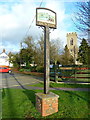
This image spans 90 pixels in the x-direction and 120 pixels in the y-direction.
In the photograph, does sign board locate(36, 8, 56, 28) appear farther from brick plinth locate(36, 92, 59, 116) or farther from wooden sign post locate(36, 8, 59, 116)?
brick plinth locate(36, 92, 59, 116)

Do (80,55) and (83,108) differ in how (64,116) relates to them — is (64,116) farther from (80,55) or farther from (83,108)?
(80,55)

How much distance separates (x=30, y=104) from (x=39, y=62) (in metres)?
16.6

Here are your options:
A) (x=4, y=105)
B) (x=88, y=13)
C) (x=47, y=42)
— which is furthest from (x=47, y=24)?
(x=88, y=13)

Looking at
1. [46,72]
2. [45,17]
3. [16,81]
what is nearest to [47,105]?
[46,72]

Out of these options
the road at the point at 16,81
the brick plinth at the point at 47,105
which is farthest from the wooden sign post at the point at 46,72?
the road at the point at 16,81

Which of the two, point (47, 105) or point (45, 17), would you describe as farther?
point (45, 17)

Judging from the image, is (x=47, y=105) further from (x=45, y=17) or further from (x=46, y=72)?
(x=45, y=17)

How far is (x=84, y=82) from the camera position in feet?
31.3

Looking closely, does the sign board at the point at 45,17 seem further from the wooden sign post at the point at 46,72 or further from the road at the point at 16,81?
the road at the point at 16,81

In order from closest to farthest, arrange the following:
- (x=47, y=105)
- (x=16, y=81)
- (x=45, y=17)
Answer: (x=47, y=105) → (x=45, y=17) → (x=16, y=81)

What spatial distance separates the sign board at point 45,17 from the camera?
425 centimetres

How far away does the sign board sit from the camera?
4.25 meters

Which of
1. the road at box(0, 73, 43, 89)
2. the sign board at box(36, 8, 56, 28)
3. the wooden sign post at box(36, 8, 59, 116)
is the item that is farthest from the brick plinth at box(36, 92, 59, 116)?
the road at box(0, 73, 43, 89)

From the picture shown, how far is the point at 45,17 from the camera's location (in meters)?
4.36
